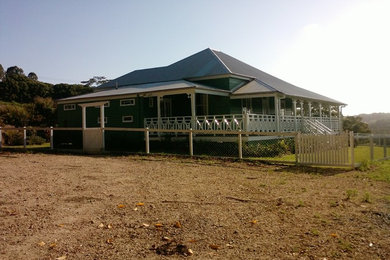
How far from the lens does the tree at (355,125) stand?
40.6m

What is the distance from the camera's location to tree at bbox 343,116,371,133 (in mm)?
40619

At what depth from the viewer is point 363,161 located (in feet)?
41.9

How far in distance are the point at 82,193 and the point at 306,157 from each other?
8.09m

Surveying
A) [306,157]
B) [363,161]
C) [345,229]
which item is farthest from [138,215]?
[363,161]

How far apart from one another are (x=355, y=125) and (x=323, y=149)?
32233mm

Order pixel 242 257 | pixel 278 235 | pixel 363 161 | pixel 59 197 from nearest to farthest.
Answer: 1. pixel 242 257
2. pixel 278 235
3. pixel 59 197
4. pixel 363 161

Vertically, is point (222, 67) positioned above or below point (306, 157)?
above

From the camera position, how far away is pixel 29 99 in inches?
2047

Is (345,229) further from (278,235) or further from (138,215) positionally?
(138,215)

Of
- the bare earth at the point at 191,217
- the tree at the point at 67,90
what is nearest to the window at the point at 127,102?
the bare earth at the point at 191,217

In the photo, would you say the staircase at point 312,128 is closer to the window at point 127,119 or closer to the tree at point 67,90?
the window at point 127,119

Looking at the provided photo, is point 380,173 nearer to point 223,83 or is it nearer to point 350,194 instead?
point 350,194

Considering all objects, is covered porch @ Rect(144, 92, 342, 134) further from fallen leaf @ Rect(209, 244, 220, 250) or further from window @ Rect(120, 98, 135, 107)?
fallen leaf @ Rect(209, 244, 220, 250)

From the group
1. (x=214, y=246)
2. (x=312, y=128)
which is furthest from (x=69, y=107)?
(x=214, y=246)
